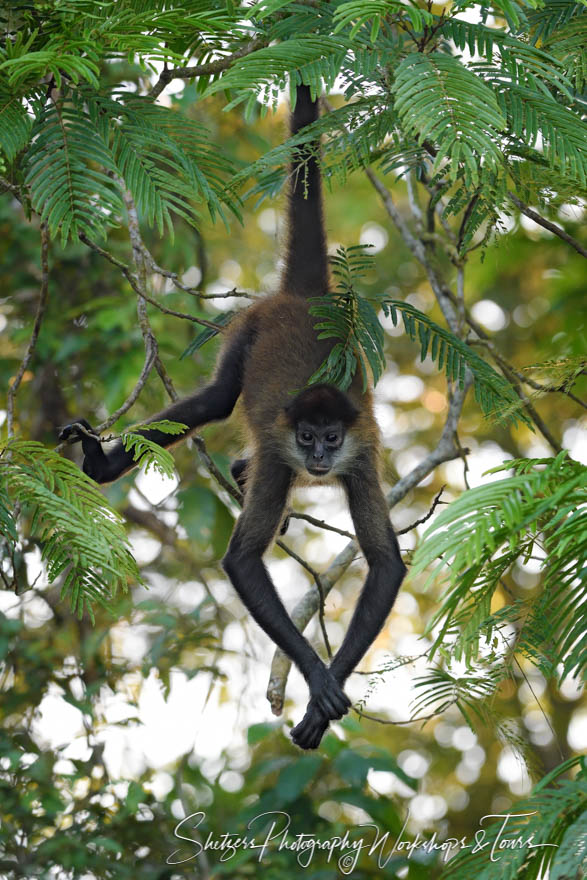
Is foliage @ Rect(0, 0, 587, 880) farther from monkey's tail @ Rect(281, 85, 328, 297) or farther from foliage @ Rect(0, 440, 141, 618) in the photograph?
monkey's tail @ Rect(281, 85, 328, 297)

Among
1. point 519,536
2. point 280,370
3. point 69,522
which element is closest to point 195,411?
point 280,370

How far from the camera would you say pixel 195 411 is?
4.27 m

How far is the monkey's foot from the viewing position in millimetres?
3656

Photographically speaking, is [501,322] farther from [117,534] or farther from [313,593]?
[117,534]

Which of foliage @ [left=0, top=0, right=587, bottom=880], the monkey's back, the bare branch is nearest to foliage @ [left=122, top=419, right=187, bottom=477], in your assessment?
foliage @ [left=0, top=0, right=587, bottom=880]

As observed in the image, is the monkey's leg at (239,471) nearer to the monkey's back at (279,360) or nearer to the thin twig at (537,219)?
the monkey's back at (279,360)

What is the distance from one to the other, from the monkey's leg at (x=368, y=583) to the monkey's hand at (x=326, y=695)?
0.02 meters

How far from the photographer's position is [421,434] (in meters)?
10.9

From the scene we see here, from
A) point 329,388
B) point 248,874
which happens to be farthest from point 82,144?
point 248,874

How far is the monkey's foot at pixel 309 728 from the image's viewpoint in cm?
366

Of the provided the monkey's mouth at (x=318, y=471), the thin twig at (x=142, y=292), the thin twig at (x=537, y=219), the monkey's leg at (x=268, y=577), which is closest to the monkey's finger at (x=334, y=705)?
the monkey's leg at (x=268, y=577)

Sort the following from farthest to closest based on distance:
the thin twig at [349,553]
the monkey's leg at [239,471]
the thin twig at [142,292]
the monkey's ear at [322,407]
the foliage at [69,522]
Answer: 1. the monkey's leg at [239,471]
2. the monkey's ear at [322,407]
3. the thin twig at [349,553]
4. the thin twig at [142,292]
5. the foliage at [69,522]

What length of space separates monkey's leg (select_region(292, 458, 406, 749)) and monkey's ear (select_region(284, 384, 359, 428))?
29 cm

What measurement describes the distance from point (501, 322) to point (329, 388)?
6592 mm
